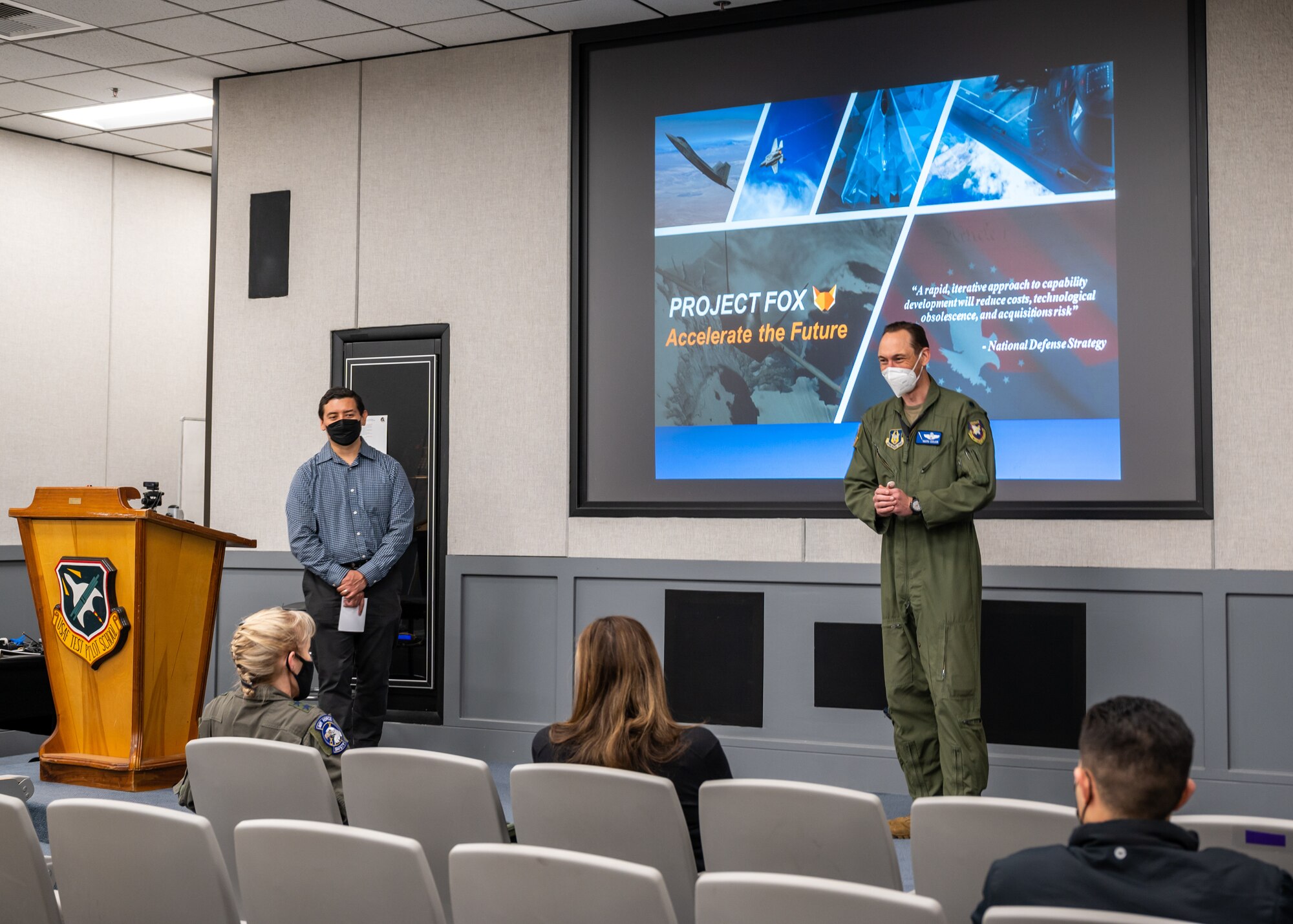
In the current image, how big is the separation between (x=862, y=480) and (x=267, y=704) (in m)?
2.25

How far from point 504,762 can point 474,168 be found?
9.28 feet

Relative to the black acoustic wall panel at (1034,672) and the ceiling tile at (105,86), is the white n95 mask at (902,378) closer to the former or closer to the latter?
the black acoustic wall panel at (1034,672)

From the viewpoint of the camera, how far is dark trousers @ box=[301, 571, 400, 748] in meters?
5.08

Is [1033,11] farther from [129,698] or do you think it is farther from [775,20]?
[129,698]

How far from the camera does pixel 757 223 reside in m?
5.41

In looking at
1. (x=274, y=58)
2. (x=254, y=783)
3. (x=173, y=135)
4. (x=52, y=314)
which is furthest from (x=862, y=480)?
(x=52, y=314)

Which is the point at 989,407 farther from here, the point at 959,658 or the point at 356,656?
the point at 356,656

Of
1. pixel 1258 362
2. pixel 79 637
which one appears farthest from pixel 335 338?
pixel 1258 362

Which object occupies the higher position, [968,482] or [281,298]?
[281,298]

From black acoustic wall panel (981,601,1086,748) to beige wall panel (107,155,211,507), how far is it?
5.31m

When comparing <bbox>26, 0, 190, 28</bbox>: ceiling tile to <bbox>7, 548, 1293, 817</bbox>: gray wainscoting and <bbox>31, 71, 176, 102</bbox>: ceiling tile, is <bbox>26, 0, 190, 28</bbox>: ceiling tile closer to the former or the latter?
<bbox>31, 71, 176, 102</bbox>: ceiling tile

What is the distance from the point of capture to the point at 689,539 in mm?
5469

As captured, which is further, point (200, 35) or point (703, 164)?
point (200, 35)

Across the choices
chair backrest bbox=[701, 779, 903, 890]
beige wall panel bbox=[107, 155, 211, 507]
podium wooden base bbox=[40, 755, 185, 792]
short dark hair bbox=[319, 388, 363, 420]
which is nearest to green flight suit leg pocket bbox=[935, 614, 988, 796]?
chair backrest bbox=[701, 779, 903, 890]
